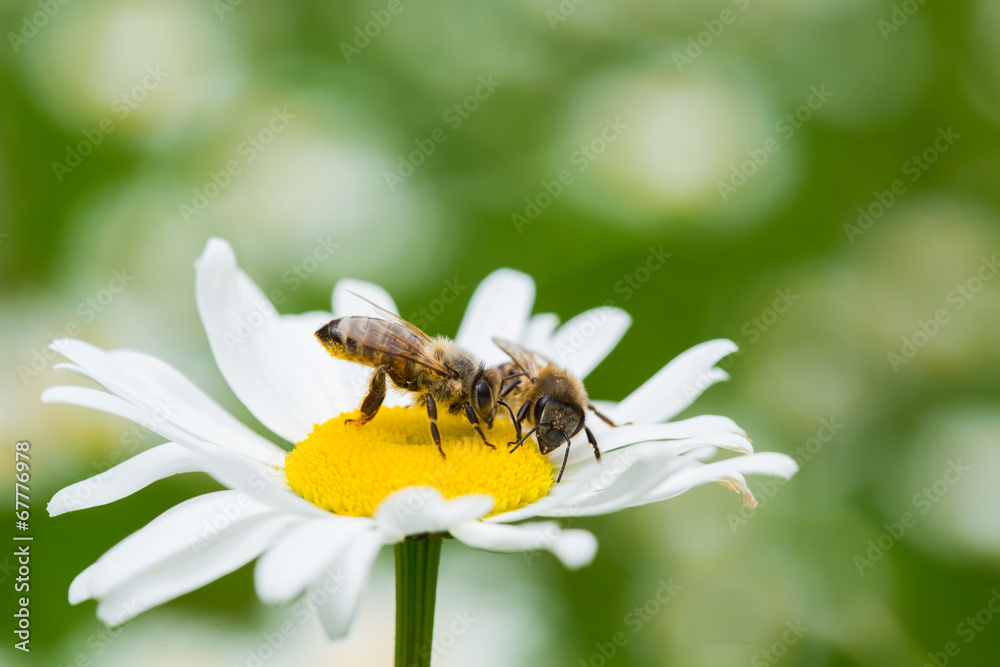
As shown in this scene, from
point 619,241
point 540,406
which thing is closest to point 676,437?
point 540,406

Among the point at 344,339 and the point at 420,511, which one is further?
the point at 344,339

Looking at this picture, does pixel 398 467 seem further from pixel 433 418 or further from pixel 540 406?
pixel 540 406

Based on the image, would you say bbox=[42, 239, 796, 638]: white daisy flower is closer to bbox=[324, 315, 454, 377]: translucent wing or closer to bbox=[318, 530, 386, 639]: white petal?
bbox=[318, 530, 386, 639]: white petal

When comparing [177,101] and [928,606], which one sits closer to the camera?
[928,606]

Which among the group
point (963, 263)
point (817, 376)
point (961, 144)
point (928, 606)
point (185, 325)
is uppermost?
point (961, 144)

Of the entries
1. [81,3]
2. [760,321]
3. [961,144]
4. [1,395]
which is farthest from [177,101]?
[961,144]

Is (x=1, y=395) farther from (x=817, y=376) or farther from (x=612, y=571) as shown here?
(x=817, y=376)
